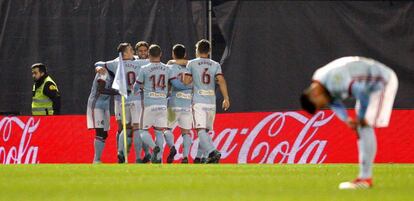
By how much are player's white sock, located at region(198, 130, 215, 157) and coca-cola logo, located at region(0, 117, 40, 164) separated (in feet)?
14.1

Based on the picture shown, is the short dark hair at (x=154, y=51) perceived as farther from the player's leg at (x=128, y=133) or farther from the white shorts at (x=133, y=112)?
the player's leg at (x=128, y=133)

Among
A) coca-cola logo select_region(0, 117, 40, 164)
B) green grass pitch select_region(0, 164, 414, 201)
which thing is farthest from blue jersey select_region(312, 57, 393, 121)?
coca-cola logo select_region(0, 117, 40, 164)

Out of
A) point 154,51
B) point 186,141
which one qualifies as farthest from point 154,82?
point 186,141

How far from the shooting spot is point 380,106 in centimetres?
1200

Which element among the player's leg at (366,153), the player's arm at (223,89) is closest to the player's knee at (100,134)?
the player's arm at (223,89)

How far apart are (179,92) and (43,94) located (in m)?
3.66

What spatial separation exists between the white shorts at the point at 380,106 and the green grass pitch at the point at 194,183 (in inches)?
26.1

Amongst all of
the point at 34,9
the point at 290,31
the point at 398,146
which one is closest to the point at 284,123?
the point at 398,146

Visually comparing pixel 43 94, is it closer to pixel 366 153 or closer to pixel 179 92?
pixel 179 92

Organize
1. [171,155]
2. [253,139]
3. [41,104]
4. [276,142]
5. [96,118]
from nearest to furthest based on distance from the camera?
1. [171,155]
2. [96,118]
3. [276,142]
4. [253,139]
5. [41,104]

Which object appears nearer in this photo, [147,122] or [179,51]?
[147,122]

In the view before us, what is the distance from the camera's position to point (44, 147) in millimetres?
24688

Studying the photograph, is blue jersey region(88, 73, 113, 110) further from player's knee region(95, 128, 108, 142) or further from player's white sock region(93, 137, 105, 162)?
player's white sock region(93, 137, 105, 162)

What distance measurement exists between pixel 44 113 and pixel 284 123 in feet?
15.6
